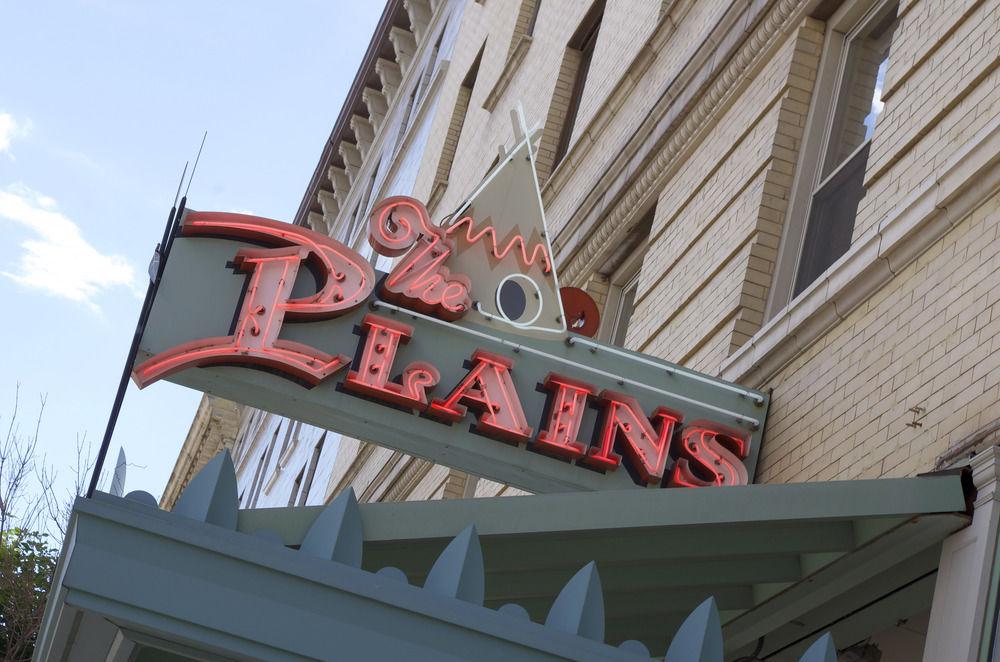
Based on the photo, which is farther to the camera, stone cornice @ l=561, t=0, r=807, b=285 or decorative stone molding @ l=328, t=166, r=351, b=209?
decorative stone molding @ l=328, t=166, r=351, b=209

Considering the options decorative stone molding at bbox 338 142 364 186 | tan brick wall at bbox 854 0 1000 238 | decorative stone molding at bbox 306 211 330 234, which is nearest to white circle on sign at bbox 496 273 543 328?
tan brick wall at bbox 854 0 1000 238

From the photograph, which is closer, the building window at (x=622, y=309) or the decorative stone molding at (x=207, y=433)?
the building window at (x=622, y=309)

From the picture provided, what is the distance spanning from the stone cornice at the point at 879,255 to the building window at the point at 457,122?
15.2 meters

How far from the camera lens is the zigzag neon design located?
9312 millimetres

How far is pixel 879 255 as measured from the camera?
714 centimetres

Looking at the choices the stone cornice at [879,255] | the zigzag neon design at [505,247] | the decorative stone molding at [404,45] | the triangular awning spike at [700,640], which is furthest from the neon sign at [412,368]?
the decorative stone molding at [404,45]

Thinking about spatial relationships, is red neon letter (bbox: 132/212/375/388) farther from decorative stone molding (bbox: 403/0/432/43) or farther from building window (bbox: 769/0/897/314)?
decorative stone molding (bbox: 403/0/432/43)

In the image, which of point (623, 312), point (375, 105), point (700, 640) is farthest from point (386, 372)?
point (375, 105)

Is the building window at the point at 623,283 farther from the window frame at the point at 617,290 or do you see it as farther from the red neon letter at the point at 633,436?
the red neon letter at the point at 633,436

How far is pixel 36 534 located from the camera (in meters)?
20.0

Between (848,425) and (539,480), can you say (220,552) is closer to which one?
(848,425)

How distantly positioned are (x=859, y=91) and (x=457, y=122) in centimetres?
1523

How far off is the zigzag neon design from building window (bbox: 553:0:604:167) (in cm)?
676

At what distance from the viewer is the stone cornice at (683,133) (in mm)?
9900
